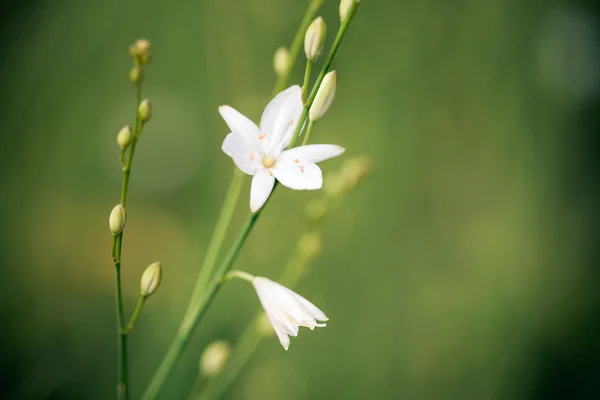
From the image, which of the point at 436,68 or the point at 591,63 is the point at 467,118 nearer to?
the point at 436,68

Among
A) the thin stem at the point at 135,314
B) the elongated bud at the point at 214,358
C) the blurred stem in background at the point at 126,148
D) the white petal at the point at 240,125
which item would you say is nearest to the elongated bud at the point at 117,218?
the blurred stem in background at the point at 126,148

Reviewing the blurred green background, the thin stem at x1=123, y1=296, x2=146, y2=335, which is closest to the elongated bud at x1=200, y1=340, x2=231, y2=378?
the thin stem at x1=123, y1=296, x2=146, y2=335

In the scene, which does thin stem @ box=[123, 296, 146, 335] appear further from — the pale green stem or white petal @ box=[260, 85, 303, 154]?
white petal @ box=[260, 85, 303, 154]

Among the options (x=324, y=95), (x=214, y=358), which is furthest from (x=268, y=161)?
(x=214, y=358)

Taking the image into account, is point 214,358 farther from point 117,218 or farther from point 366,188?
point 366,188

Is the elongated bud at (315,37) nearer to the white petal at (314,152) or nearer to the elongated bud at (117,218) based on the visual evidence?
the white petal at (314,152)
